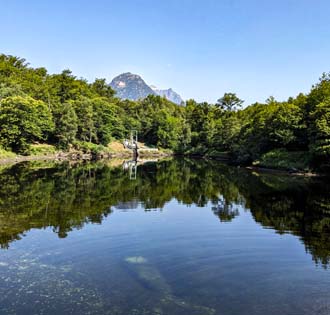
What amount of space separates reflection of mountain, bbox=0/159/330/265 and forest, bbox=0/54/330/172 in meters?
12.4

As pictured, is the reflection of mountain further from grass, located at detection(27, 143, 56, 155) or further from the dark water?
grass, located at detection(27, 143, 56, 155)

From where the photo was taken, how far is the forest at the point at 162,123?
51.1 m

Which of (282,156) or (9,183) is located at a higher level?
(282,156)

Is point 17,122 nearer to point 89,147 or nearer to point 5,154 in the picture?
point 5,154

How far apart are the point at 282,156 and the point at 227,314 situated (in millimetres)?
45144

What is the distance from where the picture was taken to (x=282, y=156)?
51781mm

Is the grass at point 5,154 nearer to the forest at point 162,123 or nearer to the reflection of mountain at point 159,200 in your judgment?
the forest at point 162,123

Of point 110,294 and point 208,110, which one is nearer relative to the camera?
point 110,294

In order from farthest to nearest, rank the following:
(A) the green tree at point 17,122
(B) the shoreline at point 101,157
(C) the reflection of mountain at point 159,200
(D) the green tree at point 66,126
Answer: (D) the green tree at point 66,126 → (A) the green tree at point 17,122 → (B) the shoreline at point 101,157 → (C) the reflection of mountain at point 159,200

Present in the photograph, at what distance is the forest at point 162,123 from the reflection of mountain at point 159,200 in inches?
489

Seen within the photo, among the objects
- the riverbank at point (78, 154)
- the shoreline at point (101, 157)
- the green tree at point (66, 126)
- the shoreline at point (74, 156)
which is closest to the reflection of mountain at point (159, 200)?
the shoreline at point (101, 157)

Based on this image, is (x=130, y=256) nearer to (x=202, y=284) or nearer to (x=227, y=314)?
(x=202, y=284)

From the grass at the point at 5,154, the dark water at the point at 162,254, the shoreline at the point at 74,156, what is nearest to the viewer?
the dark water at the point at 162,254

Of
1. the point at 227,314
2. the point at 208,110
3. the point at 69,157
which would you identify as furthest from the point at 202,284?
the point at 208,110
